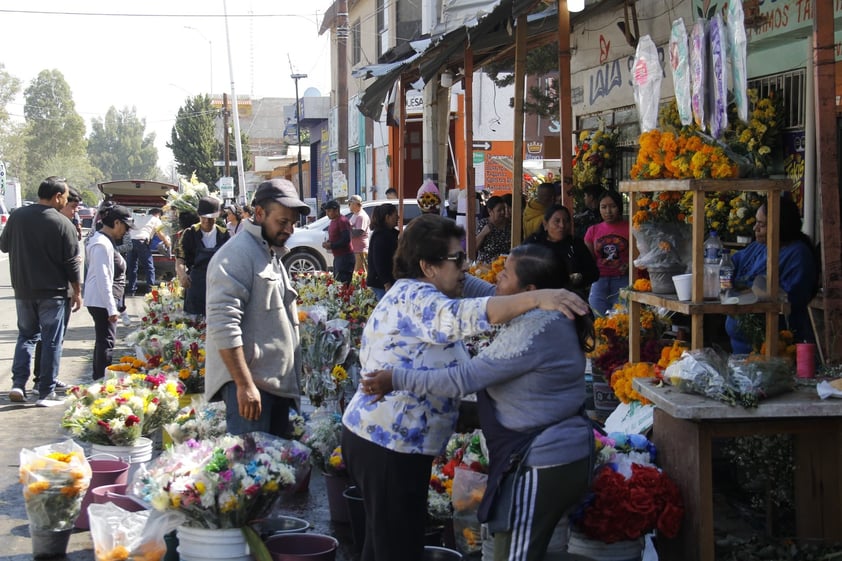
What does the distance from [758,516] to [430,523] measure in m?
1.92

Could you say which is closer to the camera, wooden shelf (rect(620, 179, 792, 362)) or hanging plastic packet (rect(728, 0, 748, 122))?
hanging plastic packet (rect(728, 0, 748, 122))

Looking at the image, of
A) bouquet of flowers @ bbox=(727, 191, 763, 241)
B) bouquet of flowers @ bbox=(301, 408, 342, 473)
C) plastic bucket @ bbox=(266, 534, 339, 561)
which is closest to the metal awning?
bouquet of flowers @ bbox=(727, 191, 763, 241)

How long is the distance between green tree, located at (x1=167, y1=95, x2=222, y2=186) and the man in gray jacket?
65.4 meters

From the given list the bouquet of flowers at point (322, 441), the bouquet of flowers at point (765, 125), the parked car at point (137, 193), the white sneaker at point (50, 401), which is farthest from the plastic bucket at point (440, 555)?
the parked car at point (137, 193)

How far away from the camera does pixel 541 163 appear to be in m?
24.6

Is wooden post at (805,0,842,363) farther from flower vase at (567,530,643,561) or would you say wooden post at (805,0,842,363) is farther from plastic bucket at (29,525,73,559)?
→ plastic bucket at (29,525,73,559)

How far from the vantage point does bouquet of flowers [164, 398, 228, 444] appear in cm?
630

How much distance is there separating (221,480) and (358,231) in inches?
544

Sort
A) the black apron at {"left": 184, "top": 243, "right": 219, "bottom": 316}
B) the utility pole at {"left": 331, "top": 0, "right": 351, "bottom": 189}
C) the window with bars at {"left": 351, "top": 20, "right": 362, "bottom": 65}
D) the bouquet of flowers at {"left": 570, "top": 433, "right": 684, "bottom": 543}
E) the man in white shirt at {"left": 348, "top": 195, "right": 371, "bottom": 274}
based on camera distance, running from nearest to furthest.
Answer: the bouquet of flowers at {"left": 570, "top": 433, "right": 684, "bottom": 543} → the black apron at {"left": 184, "top": 243, "right": 219, "bottom": 316} → the man in white shirt at {"left": 348, "top": 195, "right": 371, "bottom": 274} → the utility pole at {"left": 331, "top": 0, "right": 351, "bottom": 189} → the window with bars at {"left": 351, "top": 20, "right": 362, "bottom": 65}

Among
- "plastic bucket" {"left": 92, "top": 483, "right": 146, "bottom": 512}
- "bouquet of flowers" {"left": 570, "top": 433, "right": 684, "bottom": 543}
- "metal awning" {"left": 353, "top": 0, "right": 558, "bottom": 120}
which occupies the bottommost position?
"plastic bucket" {"left": 92, "top": 483, "right": 146, "bottom": 512}

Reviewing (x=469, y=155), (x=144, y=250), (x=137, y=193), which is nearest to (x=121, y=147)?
(x=137, y=193)

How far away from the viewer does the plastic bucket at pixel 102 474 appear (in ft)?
19.5

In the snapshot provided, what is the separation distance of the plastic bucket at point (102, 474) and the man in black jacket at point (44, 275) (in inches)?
125

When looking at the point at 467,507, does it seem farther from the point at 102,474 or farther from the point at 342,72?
the point at 342,72
